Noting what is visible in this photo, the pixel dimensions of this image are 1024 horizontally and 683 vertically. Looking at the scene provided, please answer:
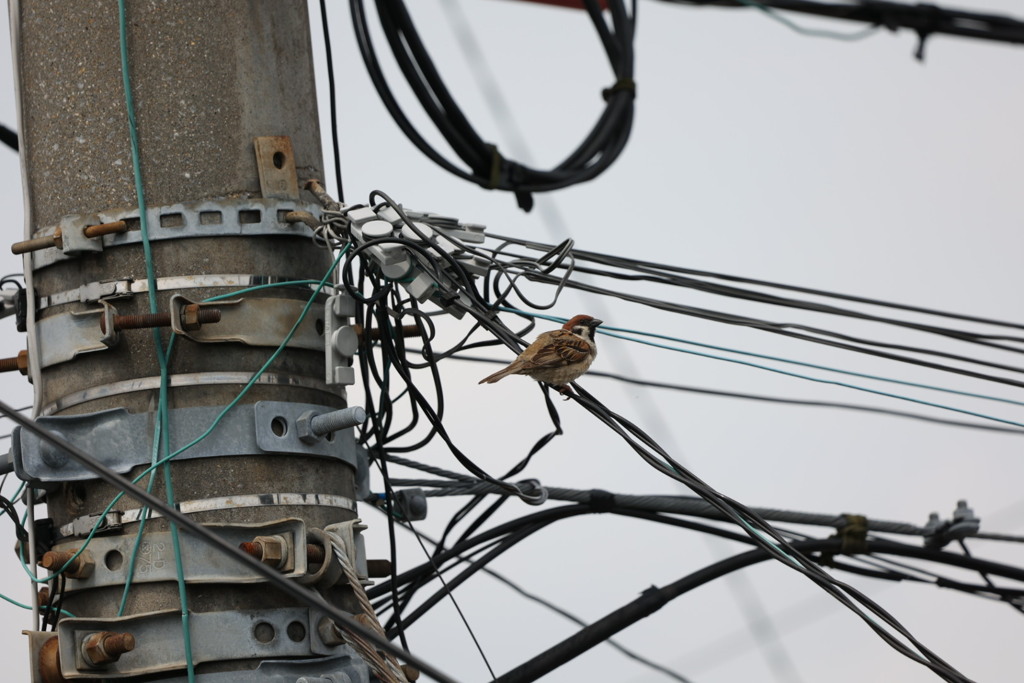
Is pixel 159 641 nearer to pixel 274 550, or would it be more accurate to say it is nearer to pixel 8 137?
pixel 274 550

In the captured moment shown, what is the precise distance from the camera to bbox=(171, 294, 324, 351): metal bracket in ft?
13.1

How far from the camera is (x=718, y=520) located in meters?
5.68

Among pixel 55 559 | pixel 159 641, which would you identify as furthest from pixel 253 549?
pixel 55 559

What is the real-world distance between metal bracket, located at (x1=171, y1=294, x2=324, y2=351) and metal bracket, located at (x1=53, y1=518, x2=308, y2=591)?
57 cm

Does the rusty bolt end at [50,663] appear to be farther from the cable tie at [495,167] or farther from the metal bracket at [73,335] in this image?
the cable tie at [495,167]

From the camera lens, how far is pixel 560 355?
4379mm

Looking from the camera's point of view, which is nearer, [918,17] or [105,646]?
[105,646]

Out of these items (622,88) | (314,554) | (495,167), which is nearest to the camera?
(314,554)

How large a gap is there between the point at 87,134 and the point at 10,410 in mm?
1300

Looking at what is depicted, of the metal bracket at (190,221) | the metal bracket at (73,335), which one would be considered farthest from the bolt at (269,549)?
the metal bracket at (190,221)

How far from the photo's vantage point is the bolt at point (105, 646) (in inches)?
148

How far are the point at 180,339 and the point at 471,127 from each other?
2487 mm

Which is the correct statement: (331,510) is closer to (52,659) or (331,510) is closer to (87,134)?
(52,659)

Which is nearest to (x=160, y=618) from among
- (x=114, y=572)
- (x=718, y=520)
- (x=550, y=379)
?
(x=114, y=572)
